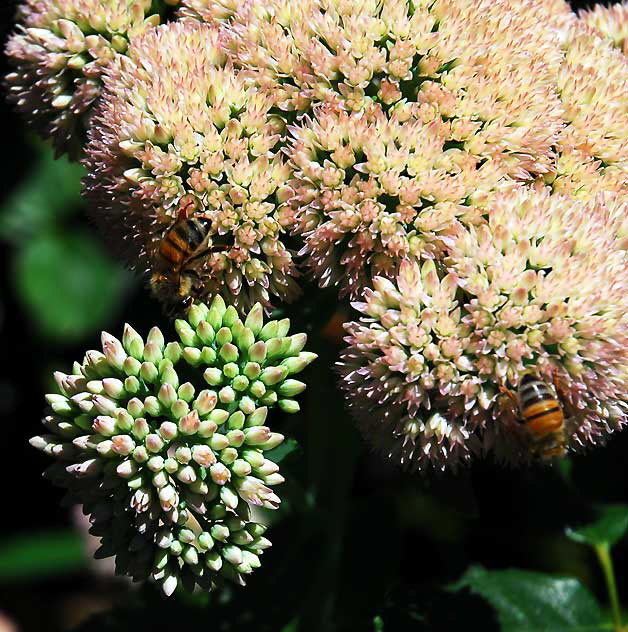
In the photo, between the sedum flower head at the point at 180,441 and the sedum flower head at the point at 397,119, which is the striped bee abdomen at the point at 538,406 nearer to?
the sedum flower head at the point at 397,119

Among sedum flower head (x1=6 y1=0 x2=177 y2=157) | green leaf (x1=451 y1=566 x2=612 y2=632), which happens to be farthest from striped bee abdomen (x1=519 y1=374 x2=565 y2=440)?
sedum flower head (x1=6 y1=0 x2=177 y2=157)

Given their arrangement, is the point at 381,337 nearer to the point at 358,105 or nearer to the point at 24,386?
the point at 358,105

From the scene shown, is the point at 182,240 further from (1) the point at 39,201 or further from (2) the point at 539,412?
(1) the point at 39,201

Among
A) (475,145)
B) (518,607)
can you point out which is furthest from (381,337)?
(518,607)

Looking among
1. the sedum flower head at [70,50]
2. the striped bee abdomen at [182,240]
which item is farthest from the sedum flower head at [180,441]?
the sedum flower head at [70,50]

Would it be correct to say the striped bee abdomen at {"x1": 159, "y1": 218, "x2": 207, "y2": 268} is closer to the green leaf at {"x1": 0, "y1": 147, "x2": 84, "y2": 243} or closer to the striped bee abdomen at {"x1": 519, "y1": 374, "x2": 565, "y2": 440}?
the striped bee abdomen at {"x1": 519, "y1": 374, "x2": 565, "y2": 440}

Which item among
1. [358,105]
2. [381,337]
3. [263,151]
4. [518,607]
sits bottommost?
[518,607]
